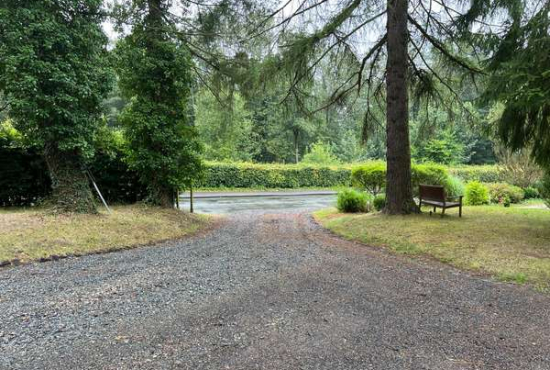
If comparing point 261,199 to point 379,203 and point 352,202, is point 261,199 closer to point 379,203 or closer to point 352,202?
point 352,202

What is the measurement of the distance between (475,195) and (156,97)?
455 inches

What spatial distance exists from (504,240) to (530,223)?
2112 mm

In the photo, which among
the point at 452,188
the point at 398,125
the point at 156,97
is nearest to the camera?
the point at 398,125

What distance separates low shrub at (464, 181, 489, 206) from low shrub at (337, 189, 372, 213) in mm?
4924

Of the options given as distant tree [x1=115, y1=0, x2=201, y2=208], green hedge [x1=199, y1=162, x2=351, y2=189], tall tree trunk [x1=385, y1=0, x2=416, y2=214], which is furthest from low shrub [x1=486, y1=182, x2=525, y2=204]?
→ distant tree [x1=115, y1=0, x2=201, y2=208]

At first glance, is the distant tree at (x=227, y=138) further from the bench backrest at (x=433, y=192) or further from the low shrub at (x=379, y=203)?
the bench backrest at (x=433, y=192)

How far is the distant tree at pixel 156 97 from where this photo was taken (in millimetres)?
7984

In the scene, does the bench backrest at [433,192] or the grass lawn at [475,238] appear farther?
the bench backrest at [433,192]

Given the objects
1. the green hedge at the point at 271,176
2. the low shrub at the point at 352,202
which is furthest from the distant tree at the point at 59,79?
the green hedge at the point at 271,176

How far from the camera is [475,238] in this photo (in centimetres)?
597

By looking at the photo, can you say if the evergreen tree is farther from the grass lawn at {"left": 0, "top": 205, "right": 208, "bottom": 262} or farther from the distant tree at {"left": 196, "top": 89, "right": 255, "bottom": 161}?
the distant tree at {"left": 196, "top": 89, "right": 255, "bottom": 161}

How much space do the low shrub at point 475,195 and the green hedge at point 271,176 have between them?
10223 mm

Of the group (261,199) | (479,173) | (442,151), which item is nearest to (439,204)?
(261,199)

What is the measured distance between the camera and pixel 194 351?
2.50 m
